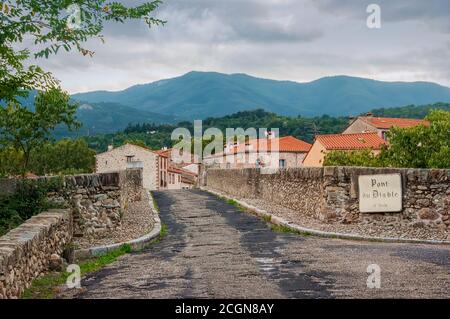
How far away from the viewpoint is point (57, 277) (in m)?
9.24

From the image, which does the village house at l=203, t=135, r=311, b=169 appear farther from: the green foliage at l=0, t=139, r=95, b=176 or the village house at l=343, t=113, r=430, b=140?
the green foliage at l=0, t=139, r=95, b=176

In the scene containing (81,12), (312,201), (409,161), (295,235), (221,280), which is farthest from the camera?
(409,161)

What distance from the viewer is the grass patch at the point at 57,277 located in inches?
307

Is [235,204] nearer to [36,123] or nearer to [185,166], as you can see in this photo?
[36,123]

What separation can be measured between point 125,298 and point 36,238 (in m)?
2.31

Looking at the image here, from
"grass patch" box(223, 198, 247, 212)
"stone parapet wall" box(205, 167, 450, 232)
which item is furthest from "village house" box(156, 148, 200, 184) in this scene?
"stone parapet wall" box(205, 167, 450, 232)

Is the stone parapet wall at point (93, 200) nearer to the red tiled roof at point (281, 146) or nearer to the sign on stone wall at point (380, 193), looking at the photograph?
the sign on stone wall at point (380, 193)

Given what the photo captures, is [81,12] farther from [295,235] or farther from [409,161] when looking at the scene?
[409,161]

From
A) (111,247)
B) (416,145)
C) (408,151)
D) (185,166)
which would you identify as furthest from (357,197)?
(185,166)

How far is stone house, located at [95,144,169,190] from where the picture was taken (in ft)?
262

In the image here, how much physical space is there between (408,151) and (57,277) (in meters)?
35.6

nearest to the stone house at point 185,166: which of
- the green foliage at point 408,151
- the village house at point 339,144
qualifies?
the village house at point 339,144
